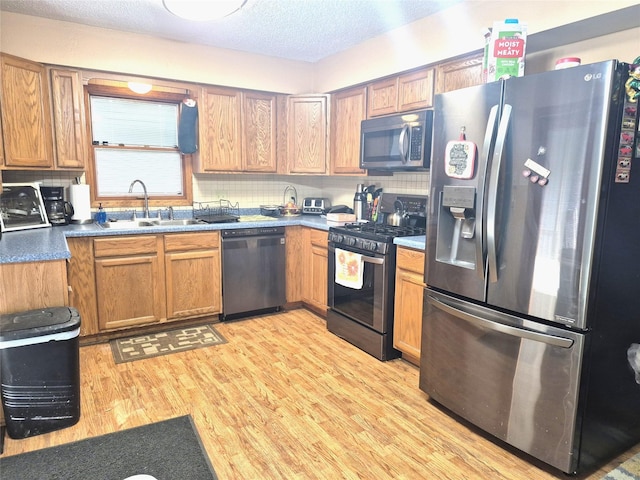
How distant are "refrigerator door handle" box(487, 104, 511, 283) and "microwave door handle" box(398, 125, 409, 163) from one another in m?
1.13

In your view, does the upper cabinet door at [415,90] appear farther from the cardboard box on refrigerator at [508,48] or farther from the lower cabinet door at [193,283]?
the lower cabinet door at [193,283]

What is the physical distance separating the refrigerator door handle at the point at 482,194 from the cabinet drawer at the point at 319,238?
1783 mm

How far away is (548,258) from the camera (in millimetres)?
1815

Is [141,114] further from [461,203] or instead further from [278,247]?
[461,203]

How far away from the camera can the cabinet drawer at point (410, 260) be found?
8.98 feet

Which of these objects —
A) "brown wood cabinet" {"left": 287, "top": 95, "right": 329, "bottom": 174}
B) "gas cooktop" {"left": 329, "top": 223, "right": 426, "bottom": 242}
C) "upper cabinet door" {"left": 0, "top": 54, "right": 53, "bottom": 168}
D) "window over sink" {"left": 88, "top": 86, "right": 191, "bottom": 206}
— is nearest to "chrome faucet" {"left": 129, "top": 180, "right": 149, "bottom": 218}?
"window over sink" {"left": 88, "top": 86, "right": 191, "bottom": 206}

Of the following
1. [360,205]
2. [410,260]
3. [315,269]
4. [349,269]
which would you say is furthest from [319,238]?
[410,260]

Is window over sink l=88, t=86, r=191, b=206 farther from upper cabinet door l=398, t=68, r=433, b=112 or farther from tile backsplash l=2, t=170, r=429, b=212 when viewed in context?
upper cabinet door l=398, t=68, r=433, b=112

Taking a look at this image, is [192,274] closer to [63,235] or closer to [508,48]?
[63,235]

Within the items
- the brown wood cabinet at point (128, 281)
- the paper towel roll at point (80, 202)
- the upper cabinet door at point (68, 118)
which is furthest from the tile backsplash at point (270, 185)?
the brown wood cabinet at point (128, 281)

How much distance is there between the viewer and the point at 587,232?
1.69 m

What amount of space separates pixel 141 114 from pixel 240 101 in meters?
0.91

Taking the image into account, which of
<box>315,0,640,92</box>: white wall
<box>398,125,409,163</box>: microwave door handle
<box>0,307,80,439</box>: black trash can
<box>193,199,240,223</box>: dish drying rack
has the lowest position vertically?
<box>0,307,80,439</box>: black trash can

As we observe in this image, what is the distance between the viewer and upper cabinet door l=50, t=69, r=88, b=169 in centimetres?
328
